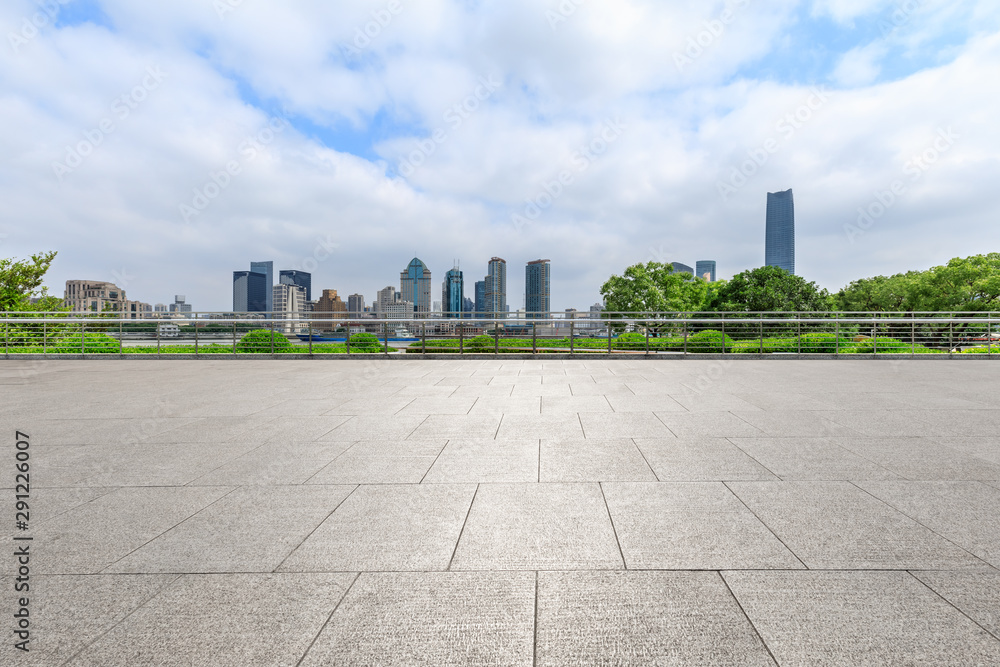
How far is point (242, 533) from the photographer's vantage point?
9.27 ft

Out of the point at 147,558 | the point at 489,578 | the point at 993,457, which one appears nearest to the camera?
the point at 489,578

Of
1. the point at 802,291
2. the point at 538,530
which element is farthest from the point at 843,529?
the point at 802,291

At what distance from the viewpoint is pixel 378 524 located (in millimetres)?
2939

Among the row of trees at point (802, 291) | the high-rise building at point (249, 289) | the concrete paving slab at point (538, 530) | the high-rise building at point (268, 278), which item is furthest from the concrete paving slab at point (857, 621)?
the high-rise building at point (249, 289)

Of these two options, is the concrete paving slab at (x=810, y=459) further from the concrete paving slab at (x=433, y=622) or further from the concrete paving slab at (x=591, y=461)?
the concrete paving slab at (x=433, y=622)

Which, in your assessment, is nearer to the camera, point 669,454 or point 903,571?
point 903,571

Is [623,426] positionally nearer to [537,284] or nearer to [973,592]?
[973,592]

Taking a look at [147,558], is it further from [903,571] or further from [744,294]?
[744,294]

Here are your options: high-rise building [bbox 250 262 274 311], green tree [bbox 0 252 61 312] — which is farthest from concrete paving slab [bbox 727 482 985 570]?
high-rise building [bbox 250 262 274 311]

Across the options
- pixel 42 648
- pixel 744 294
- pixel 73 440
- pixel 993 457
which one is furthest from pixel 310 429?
pixel 744 294

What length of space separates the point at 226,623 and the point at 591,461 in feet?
9.47

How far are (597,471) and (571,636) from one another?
2.09m

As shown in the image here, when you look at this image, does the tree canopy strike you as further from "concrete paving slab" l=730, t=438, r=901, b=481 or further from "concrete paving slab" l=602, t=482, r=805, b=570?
"concrete paving slab" l=602, t=482, r=805, b=570

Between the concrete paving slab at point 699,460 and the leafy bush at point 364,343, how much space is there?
1157 cm
